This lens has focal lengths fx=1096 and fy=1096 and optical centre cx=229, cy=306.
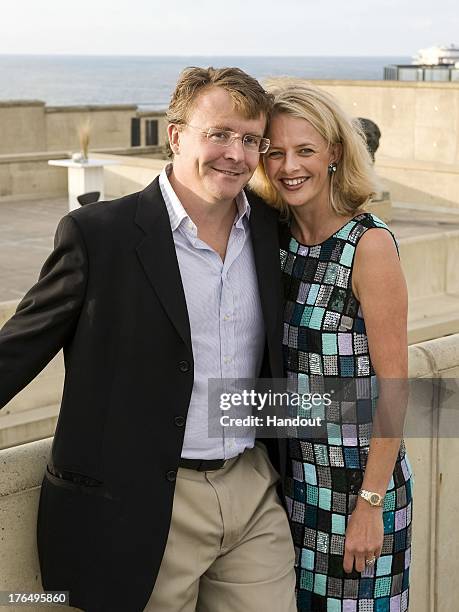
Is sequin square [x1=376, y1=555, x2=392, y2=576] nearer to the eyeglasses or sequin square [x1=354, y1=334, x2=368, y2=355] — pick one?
sequin square [x1=354, y1=334, x2=368, y2=355]

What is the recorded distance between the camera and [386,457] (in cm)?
315

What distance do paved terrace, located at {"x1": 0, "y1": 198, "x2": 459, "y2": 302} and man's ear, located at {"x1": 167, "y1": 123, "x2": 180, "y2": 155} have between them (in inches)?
360

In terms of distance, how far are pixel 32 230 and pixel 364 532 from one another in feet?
47.6

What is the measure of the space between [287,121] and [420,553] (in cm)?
190

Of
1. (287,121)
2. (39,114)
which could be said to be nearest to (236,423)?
(287,121)

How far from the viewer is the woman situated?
3.13 metres

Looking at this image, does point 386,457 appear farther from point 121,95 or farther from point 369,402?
point 121,95

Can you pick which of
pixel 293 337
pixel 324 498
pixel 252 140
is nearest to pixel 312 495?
pixel 324 498

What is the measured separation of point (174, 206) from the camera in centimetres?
308

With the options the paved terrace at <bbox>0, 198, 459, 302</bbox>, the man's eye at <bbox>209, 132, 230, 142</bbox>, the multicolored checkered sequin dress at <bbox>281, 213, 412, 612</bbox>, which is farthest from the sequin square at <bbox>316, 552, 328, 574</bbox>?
the paved terrace at <bbox>0, 198, 459, 302</bbox>

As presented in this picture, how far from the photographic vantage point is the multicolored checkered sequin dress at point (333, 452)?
316 cm

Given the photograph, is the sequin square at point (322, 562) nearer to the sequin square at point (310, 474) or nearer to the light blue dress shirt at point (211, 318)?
the sequin square at point (310, 474)

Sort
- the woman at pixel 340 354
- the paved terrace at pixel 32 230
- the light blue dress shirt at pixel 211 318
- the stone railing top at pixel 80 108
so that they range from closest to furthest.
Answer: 1. the light blue dress shirt at pixel 211 318
2. the woman at pixel 340 354
3. the paved terrace at pixel 32 230
4. the stone railing top at pixel 80 108

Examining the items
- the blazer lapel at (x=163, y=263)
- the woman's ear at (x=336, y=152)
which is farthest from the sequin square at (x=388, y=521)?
the woman's ear at (x=336, y=152)
